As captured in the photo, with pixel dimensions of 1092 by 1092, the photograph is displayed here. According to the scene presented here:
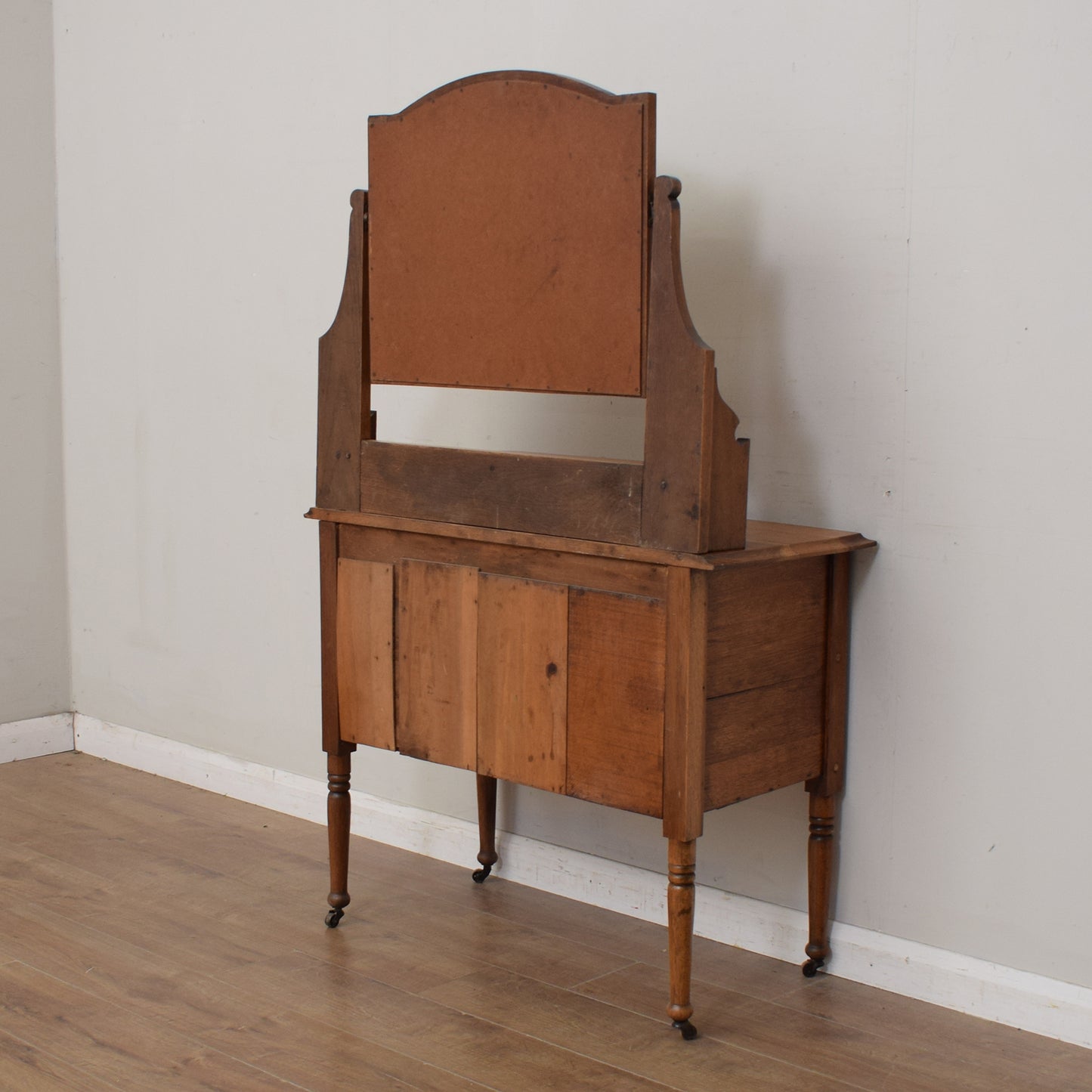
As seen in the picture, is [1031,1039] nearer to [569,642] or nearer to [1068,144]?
[569,642]

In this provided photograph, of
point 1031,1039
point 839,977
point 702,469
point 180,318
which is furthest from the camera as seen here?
point 180,318

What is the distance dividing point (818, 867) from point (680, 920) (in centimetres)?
41

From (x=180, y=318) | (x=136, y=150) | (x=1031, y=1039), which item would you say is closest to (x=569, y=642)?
(x=1031, y=1039)

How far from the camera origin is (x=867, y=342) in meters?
2.72

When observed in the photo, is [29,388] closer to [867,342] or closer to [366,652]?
[366,652]

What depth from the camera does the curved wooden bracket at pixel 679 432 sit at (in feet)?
7.80

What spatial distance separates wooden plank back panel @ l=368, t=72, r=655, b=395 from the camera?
2436 mm

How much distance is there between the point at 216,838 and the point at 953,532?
6.74 feet

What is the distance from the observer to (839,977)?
2834mm

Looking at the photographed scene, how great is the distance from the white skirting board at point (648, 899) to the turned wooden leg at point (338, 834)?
47 centimetres

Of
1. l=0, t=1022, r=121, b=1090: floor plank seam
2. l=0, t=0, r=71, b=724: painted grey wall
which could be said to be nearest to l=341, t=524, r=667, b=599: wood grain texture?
l=0, t=1022, r=121, b=1090: floor plank seam

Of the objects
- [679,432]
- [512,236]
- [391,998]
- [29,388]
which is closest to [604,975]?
[391,998]

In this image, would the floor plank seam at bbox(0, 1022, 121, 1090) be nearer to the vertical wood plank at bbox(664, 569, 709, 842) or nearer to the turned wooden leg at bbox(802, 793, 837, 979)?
the vertical wood plank at bbox(664, 569, 709, 842)

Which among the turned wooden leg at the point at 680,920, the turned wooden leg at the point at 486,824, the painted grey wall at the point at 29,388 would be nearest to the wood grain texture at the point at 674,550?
the turned wooden leg at the point at 680,920
